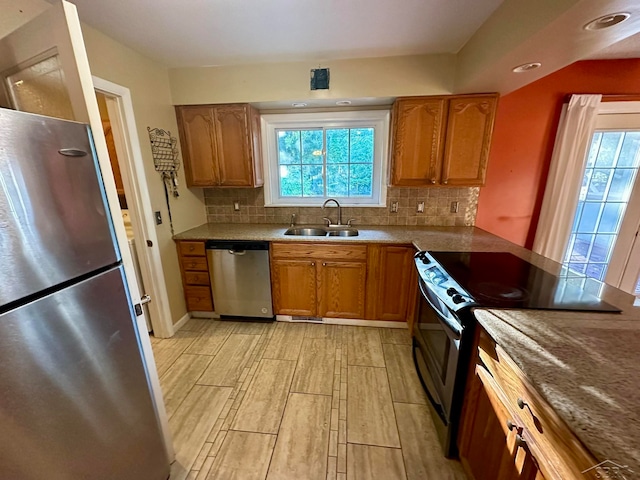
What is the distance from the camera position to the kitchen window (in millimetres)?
2725

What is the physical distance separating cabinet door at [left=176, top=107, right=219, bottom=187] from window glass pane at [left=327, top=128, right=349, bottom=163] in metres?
1.21

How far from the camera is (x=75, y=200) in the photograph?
2.75 feet

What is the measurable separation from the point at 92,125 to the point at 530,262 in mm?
2452

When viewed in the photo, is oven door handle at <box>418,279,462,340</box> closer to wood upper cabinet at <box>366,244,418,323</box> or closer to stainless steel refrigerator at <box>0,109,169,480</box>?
wood upper cabinet at <box>366,244,418,323</box>

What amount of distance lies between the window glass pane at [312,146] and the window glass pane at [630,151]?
9.57ft

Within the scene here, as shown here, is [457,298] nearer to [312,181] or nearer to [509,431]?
[509,431]

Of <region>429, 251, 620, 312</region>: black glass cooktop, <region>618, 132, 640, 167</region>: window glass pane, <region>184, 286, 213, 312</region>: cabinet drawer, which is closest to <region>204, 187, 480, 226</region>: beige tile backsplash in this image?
<region>184, 286, 213, 312</region>: cabinet drawer

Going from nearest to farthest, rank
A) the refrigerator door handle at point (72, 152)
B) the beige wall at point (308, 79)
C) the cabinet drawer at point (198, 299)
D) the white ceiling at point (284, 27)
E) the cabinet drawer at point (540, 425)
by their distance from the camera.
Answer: the cabinet drawer at point (540, 425), the refrigerator door handle at point (72, 152), the white ceiling at point (284, 27), the beige wall at point (308, 79), the cabinet drawer at point (198, 299)

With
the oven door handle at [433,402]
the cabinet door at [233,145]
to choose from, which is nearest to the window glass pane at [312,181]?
the cabinet door at [233,145]

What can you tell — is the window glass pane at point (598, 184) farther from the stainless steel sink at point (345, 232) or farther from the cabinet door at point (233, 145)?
the cabinet door at point (233, 145)

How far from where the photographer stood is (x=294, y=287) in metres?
2.54

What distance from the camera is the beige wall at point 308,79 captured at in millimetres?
2211

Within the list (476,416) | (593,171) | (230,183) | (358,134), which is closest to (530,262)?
(476,416)

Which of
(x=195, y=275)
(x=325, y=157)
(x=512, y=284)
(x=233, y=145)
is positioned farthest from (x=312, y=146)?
(x=512, y=284)
